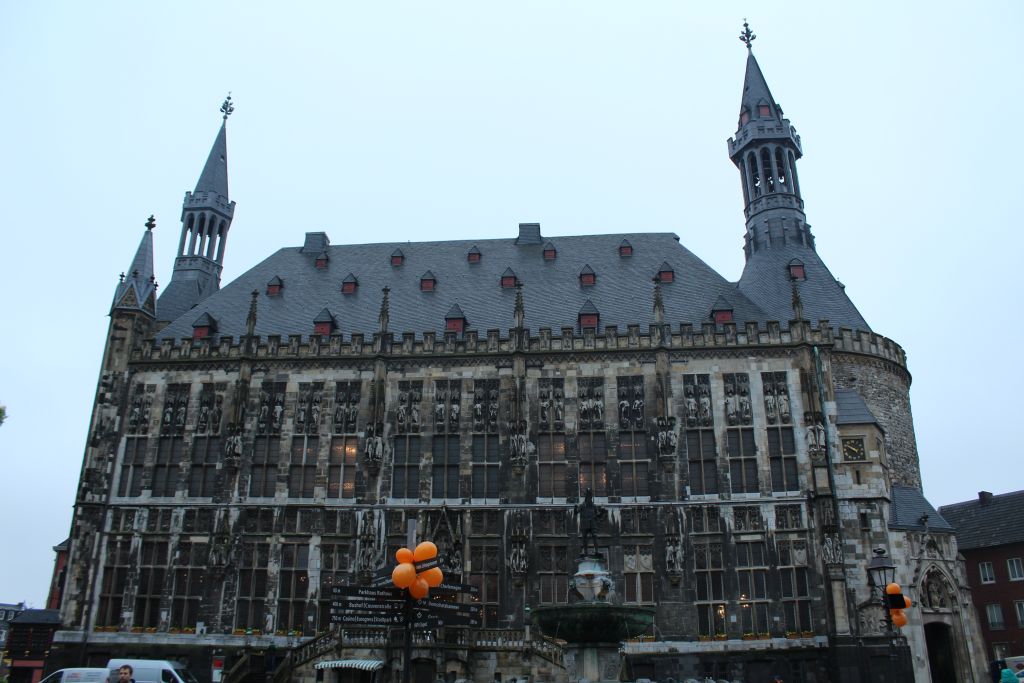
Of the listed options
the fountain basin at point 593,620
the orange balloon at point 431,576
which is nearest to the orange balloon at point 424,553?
the orange balloon at point 431,576

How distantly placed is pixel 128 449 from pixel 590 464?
20.3 metres

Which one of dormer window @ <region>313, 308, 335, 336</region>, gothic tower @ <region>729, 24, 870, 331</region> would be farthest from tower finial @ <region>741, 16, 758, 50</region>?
dormer window @ <region>313, 308, 335, 336</region>

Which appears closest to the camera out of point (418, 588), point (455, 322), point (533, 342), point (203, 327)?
point (418, 588)

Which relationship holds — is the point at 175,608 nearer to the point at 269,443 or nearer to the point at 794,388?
the point at 269,443

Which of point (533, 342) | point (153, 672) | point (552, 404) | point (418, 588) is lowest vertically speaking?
point (153, 672)

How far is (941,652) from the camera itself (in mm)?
32219

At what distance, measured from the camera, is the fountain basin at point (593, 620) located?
667 inches

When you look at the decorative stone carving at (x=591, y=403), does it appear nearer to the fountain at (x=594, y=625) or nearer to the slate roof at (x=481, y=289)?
the slate roof at (x=481, y=289)

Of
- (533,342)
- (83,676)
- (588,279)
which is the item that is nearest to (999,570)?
(588,279)

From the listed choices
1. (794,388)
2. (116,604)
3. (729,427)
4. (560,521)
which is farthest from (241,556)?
(794,388)

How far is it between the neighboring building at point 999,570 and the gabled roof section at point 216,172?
1889 inches

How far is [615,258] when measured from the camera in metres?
41.0

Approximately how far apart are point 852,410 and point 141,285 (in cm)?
3276

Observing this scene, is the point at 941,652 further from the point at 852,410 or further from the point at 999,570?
the point at 999,570
